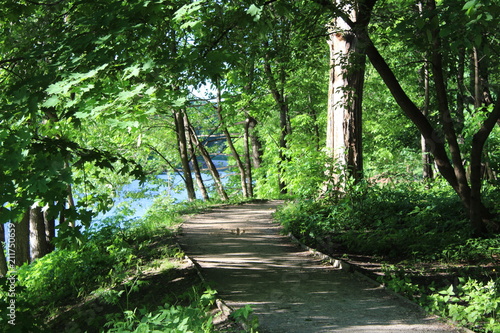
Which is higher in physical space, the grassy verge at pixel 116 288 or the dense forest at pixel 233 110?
the dense forest at pixel 233 110

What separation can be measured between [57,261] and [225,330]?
6.78 meters

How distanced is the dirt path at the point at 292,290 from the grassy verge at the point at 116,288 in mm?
483

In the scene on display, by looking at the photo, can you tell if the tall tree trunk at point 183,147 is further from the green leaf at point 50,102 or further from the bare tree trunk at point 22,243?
the green leaf at point 50,102

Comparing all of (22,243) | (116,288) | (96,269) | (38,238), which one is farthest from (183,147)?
(116,288)

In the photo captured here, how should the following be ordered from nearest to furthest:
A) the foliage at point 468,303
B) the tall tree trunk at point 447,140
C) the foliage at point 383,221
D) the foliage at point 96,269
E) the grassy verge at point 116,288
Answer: the foliage at point 468,303 → the grassy verge at point 116,288 → the foliage at point 96,269 → the tall tree trunk at point 447,140 → the foliage at point 383,221

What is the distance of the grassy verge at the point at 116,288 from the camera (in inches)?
199

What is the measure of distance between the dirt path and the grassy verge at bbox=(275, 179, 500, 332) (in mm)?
344

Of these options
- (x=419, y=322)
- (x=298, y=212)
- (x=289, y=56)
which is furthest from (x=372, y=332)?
(x=298, y=212)

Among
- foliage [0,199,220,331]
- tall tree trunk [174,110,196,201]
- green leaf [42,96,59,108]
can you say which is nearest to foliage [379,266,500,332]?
foliage [0,199,220,331]

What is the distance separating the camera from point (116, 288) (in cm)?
782

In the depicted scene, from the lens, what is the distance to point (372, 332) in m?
4.81

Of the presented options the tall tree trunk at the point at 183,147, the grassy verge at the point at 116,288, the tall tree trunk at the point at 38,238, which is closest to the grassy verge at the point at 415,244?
the grassy verge at the point at 116,288

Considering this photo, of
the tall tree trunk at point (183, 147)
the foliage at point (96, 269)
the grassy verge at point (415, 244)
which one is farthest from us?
the tall tree trunk at point (183, 147)

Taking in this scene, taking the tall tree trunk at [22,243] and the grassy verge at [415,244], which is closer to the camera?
the grassy verge at [415,244]
